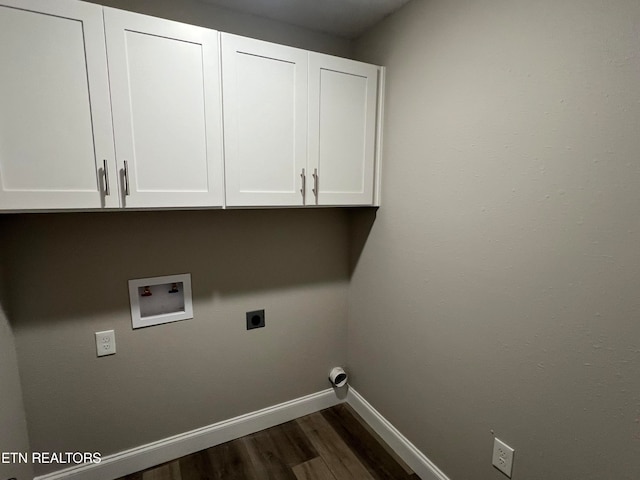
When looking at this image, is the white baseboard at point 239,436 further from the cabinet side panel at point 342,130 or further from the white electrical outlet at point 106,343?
the cabinet side panel at point 342,130

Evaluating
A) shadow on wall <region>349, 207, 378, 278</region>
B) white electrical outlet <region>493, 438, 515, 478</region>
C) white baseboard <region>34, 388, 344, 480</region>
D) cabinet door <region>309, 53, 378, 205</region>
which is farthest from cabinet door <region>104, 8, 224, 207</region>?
white electrical outlet <region>493, 438, 515, 478</region>

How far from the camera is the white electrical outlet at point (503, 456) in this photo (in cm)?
123

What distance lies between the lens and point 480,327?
132 cm

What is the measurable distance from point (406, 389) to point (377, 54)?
1.86m

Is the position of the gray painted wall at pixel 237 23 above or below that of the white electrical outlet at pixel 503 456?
above

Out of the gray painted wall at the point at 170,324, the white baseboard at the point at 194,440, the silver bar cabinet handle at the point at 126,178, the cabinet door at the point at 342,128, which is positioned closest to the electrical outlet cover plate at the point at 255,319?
the gray painted wall at the point at 170,324

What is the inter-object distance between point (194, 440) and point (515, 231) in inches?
77.2

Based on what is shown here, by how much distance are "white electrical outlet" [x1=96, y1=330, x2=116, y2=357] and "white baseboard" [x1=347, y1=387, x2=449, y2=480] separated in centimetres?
152

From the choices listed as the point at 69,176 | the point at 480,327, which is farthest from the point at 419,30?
the point at 69,176

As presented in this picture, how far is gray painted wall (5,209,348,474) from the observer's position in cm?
143

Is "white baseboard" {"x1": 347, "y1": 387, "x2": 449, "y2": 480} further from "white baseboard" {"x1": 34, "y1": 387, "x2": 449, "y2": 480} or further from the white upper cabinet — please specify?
the white upper cabinet

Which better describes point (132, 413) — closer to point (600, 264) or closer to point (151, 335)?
point (151, 335)

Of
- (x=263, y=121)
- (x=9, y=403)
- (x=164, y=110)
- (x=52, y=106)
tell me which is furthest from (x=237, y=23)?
(x=9, y=403)

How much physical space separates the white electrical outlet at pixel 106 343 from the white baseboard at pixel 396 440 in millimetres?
1521
